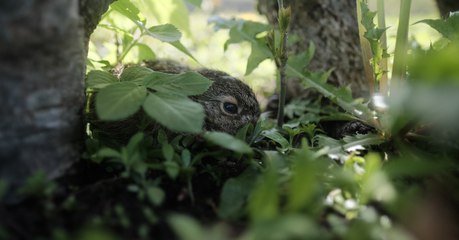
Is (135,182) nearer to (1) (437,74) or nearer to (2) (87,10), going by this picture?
(2) (87,10)

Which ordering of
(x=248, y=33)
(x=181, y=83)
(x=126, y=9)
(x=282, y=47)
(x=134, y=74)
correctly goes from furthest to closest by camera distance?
(x=248, y=33)
(x=282, y=47)
(x=126, y=9)
(x=134, y=74)
(x=181, y=83)

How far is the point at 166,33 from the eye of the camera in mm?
1916

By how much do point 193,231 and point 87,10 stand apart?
39.6 inches

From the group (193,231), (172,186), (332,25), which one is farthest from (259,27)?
(193,231)

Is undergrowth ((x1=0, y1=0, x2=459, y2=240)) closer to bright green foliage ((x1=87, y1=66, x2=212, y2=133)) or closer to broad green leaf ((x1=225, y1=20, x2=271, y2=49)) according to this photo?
bright green foliage ((x1=87, y1=66, x2=212, y2=133))

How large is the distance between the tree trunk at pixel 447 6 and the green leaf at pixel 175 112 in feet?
6.95

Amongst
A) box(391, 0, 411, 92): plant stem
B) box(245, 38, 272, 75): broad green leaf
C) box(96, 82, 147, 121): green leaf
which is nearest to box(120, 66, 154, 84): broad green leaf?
box(96, 82, 147, 121): green leaf

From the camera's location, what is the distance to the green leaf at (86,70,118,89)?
1.63 metres

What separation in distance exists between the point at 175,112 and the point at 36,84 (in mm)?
405

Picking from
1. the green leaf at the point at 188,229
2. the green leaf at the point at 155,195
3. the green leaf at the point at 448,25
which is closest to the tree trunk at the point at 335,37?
the green leaf at the point at 448,25

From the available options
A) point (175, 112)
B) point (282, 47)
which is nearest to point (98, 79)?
point (175, 112)

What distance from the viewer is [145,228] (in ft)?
3.77

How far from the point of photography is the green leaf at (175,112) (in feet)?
4.38

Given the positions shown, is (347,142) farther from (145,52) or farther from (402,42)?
(145,52)
